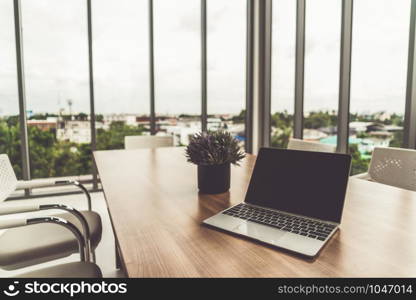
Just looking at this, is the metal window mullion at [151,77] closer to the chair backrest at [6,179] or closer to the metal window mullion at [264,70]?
the metal window mullion at [264,70]

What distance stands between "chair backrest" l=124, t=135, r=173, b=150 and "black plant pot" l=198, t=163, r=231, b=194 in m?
1.84

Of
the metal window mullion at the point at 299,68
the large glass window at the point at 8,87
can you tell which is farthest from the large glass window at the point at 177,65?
the large glass window at the point at 8,87

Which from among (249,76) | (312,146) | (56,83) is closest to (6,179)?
(312,146)

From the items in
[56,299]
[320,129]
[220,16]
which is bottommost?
[56,299]

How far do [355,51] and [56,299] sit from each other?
2982 millimetres

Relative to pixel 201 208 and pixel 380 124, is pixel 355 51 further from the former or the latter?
pixel 201 208

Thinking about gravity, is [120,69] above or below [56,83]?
above

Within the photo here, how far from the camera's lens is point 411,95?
246 cm

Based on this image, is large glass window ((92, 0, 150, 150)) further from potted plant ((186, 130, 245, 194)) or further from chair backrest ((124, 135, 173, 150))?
potted plant ((186, 130, 245, 194))

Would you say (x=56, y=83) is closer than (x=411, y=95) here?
No

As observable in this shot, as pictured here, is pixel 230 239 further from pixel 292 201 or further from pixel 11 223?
Result: pixel 11 223

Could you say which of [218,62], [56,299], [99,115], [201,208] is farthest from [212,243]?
[218,62]

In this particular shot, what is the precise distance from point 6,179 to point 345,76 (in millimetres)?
2785

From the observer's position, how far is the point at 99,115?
12.7 ft
